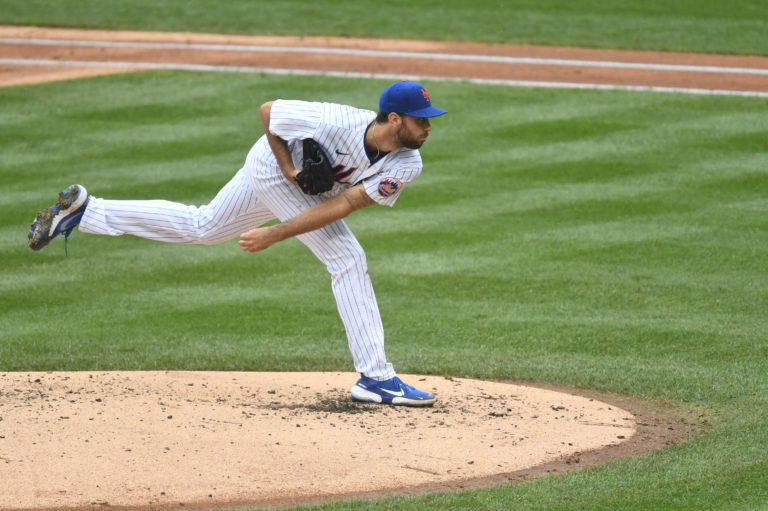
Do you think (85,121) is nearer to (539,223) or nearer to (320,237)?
(539,223)

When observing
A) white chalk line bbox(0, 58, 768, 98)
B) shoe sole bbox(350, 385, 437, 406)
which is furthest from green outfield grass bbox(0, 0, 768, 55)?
shoe sole bbox(350, 385, 437, 406)

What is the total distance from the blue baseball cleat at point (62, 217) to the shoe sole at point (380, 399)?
1797 millimetres

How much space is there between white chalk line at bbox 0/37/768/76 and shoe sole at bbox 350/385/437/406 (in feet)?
38.1

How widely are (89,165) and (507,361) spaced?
21.2 ft

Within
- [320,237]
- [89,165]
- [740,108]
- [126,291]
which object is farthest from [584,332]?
[740,108]

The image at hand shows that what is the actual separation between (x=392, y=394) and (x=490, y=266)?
3324mm

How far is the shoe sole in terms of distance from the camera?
6.27 meters

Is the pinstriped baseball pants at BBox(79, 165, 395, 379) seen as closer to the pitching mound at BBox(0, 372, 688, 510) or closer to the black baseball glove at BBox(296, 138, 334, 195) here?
the black baseball glove at BBox(296, 138, 334, 195)

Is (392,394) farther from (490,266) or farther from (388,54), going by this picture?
(388,54)

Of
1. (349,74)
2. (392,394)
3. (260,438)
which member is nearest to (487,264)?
(392,394)

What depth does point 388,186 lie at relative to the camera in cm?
586

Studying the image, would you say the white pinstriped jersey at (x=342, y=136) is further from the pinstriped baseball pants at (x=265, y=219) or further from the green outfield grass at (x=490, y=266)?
the green outfield grass at (x=490, y=266)

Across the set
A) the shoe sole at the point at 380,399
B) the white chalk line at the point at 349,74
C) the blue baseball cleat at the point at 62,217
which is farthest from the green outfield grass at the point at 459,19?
the blue baseball cleat at the point at 62,217

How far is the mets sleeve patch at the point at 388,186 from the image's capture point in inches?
231
